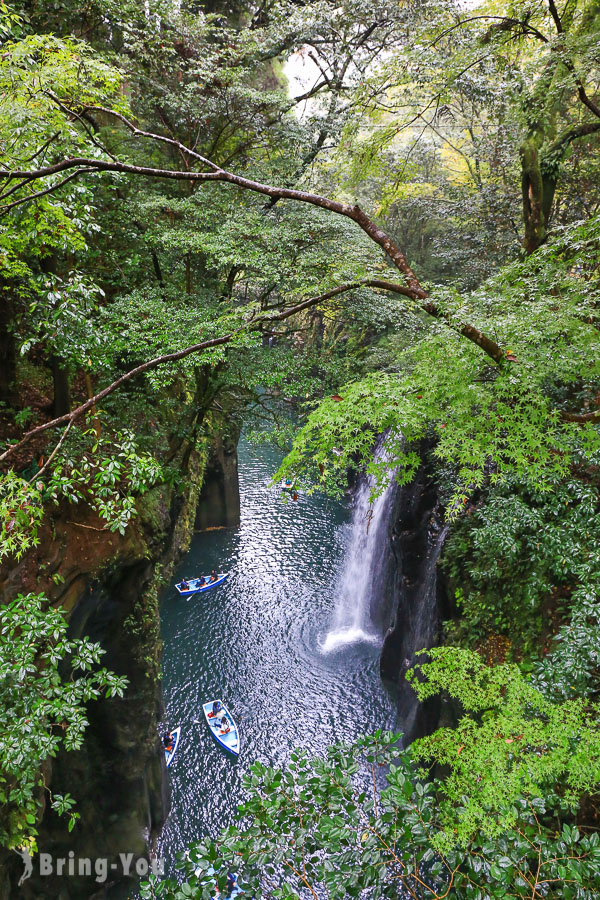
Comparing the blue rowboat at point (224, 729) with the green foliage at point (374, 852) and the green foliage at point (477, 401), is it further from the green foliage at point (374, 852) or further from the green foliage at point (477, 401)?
the green foliage at point (477, 401)

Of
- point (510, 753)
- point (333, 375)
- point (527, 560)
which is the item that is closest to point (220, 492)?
point (333, 375)

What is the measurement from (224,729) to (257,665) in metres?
2.44

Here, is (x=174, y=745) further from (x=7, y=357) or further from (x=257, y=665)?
(x=7, y=357)

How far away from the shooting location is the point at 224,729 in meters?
11.4

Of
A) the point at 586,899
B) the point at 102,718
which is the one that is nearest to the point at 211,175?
the point at 586,899

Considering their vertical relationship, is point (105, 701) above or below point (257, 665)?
above

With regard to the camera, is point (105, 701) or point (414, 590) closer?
point (105, 701)

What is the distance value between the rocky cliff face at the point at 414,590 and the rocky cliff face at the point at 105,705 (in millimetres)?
5940

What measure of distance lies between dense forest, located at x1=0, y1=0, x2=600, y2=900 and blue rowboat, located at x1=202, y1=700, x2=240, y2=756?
9.70 ft

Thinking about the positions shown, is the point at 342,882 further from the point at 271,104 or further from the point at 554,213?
the point at 554,213

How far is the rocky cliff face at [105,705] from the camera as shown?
6332 mm

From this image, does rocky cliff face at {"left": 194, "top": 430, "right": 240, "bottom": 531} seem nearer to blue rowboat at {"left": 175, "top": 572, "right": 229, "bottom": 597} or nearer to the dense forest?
blue rowboat at {"left": 175, "top": 572, "right": 229, "bottom": 597}

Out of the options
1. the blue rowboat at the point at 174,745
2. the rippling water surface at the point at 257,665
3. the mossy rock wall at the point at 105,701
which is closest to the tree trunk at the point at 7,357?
the mossy rock wall at the point at 105,701

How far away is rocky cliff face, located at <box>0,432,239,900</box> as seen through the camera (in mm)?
6332
